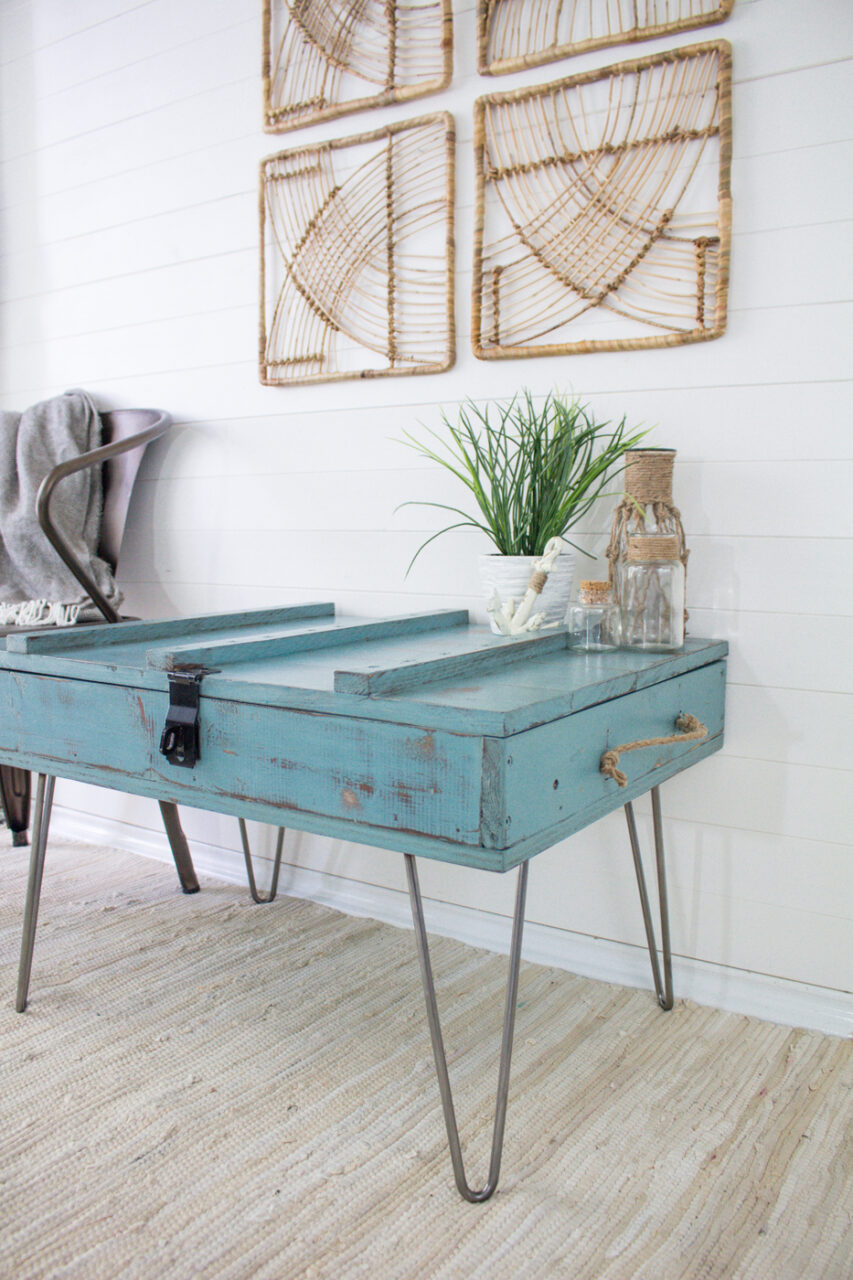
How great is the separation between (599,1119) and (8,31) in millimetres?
2779

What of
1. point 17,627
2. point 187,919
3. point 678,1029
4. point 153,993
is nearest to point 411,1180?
point 678,1029

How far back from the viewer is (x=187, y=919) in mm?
2006

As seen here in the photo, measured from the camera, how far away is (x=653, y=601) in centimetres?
146

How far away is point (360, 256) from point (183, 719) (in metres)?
1.10

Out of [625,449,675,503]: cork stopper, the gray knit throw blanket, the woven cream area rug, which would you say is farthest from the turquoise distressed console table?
the gray knit throw blanket

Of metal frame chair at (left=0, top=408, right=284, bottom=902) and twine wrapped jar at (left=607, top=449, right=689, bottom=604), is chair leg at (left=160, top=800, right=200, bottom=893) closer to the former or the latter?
metal frame chair at (left=0, top=408, right=284, bottom=902)

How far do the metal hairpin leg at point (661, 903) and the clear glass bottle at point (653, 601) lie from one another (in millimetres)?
268

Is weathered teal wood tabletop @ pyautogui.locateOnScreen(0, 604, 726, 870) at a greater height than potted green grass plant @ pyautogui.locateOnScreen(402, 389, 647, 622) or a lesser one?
lesser

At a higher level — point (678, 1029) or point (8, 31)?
point (8, 31)

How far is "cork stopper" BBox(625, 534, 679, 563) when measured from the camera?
4.69 feet

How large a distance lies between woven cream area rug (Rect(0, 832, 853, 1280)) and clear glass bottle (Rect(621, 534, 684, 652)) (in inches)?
24.5

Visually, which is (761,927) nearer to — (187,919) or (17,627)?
(187,919)

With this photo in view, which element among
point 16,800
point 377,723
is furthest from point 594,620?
point 16,800

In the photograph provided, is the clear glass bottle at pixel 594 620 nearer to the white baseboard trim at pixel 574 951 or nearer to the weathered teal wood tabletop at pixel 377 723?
the weathered teal wood tabletop at pixel 377 723
